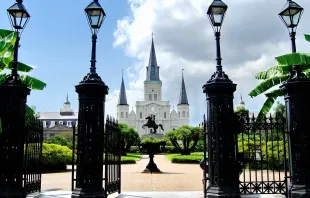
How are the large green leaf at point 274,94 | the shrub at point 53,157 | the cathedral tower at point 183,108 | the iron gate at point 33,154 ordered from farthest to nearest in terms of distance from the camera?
1. the cathedral tower at point 183,108
2. the shrub at point 53,157
3. the large green leaf at point 274,94
4. the iron gate at point 33,154

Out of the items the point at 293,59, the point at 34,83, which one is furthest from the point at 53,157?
the point at 293,59

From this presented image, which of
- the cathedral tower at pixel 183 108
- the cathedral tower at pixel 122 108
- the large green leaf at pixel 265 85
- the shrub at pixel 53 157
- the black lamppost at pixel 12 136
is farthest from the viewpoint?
the cathedral tower at pixel 183 108

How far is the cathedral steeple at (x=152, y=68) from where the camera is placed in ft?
311

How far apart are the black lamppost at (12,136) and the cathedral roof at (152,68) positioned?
86.3 m

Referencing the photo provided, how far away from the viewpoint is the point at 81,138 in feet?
26.7

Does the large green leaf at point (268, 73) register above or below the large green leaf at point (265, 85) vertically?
above

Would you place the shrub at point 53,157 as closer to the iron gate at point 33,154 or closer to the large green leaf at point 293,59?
the iron gate at point 33,154

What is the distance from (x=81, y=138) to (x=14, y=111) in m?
1.79

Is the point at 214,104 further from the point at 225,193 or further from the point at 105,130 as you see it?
the point at 105,130

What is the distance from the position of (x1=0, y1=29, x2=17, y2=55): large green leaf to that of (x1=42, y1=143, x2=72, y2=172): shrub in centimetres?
1367

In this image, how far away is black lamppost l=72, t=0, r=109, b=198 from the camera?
316 inches

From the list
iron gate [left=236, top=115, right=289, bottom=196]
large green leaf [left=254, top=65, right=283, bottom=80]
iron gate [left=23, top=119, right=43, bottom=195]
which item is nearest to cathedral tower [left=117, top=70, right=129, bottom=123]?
large green leaf [left=254, top=65, right=283, bottom=80]

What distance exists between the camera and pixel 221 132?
805cm

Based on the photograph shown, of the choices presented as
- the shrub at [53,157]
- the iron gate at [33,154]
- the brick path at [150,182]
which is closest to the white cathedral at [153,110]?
the shrub at [53,157]
